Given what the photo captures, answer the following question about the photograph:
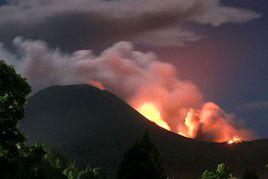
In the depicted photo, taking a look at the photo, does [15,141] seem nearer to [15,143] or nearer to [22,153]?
[15,143]

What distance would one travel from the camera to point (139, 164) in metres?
51.2

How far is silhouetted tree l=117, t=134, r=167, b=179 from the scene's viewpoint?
50.9 m

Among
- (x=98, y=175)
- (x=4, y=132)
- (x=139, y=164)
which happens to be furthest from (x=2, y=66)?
(x=98, y=175)

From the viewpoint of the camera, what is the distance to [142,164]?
50938 mm

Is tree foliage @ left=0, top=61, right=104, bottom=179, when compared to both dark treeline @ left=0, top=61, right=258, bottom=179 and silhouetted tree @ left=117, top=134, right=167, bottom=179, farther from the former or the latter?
silhouetted tree @ left=117, top=134, right=167, bottom=179

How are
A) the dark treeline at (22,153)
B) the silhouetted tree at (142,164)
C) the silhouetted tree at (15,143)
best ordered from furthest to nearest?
the silhouetted tree at (142,164) < the dark treeline at (22,153) < the silhouetted tree at (15,143)

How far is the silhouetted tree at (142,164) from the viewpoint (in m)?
50.9

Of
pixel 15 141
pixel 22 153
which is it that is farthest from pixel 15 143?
pixel 22 153

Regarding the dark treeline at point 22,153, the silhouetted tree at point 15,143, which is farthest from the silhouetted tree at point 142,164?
the silhouetted tree at point 15,143

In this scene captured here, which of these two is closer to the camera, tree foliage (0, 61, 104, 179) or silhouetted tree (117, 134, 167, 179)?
tree foliage (0, 61, 104, 179)

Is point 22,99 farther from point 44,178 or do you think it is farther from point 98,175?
point 98,175

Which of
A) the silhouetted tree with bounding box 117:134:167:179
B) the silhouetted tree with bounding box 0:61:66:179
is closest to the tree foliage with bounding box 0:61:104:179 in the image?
the silhouetted tree with bounding box 0:61:66:179

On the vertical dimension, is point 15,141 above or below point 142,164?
above

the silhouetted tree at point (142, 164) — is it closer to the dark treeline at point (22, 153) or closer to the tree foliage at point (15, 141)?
the dark treeline at point (22, 153)
